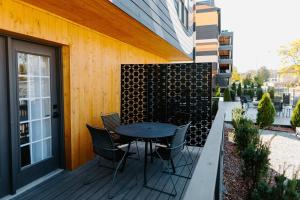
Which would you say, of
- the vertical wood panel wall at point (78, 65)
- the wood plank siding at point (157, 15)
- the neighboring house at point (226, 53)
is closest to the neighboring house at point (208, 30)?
the neighboring house at point (226, 53)

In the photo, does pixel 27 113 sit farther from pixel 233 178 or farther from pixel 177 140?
pixel 233 178

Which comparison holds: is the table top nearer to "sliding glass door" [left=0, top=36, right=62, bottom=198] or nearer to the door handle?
the door handle

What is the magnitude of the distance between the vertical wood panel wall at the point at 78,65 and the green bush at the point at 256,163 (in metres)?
2.91

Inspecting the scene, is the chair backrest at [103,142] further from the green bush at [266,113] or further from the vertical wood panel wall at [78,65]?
the green bush at [266,113]

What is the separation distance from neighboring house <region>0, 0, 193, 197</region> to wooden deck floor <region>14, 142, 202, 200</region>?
0.81 feet

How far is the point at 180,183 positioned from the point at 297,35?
2225 centimetres

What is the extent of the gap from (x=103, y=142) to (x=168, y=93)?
2.56m

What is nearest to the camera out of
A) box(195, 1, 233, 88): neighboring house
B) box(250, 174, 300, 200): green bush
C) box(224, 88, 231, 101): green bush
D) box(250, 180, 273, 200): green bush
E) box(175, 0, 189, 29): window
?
box(250, 174, 300, 200): green bush

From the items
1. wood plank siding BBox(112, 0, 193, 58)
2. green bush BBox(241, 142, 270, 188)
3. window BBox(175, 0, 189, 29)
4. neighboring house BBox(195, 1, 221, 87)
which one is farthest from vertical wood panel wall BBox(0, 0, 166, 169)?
neighboring house BBox(195, 1, 221, 87)

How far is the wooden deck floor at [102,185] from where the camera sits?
3018 millimetres

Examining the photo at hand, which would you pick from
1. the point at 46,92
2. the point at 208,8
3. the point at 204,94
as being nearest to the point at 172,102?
the point at 204,94

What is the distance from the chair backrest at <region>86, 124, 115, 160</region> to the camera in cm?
312

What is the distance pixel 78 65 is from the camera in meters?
3.94

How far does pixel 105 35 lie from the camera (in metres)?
4.77
